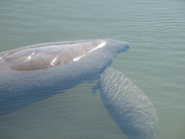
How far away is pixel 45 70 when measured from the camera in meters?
6.06

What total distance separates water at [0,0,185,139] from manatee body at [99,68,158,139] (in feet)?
0.59

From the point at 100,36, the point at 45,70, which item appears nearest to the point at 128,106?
the point at 45,70

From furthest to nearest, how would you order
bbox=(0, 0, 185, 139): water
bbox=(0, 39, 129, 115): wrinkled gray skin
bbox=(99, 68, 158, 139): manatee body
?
1. bbox=(0, 39, 129, 115): wrinkled gray skin
2. bbox=(0, 0, 185, 139): water
3. bbox=(99, 68, 158, 139): manatee body

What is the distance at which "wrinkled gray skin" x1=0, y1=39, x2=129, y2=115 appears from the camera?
5703 mm

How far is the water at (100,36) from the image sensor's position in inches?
214

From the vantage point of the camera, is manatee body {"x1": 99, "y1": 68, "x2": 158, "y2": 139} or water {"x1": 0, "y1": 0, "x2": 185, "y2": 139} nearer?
manatee body {"x1": 99, "y1": 68, "x2": 158, "y2": 139}

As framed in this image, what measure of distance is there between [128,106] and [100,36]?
3557mm

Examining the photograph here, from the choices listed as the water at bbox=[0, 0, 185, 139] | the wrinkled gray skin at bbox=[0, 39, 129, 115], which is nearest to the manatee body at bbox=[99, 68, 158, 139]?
the water at bbox=[0, 0, 185, 139]

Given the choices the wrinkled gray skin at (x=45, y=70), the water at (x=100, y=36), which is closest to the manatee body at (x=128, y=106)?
the water at (x=100, y=36)

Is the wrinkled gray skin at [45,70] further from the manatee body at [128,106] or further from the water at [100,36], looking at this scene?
the manatee body at [128,106]

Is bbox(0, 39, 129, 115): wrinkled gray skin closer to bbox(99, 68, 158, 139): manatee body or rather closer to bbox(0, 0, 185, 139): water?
bbox(0, 0, 185, 139): water

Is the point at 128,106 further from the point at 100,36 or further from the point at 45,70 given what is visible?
the point at 100,36

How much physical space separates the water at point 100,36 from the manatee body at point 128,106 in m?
0.18

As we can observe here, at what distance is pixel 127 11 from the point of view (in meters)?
10.6
